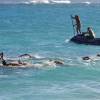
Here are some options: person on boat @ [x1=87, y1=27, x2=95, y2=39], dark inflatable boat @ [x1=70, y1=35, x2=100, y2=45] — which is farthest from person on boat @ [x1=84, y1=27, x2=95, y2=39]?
dark inflatable boat @ [x1=70, y1=35, x2=100, y2=45]

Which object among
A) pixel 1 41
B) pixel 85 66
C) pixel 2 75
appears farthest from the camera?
pixel 1 41

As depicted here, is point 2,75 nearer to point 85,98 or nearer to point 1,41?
point 85,98

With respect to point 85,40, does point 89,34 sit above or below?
above

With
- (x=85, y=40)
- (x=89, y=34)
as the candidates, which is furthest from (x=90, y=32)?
(x=85, y=40)

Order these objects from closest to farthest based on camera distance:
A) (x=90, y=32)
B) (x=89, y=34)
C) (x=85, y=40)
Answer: (x=90, y=32), (x=89, y=34), (x=85, y=40)

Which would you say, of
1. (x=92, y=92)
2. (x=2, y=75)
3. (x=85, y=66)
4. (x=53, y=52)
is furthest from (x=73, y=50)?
(x=92, y=92)

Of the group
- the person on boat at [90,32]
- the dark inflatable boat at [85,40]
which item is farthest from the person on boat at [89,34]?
the dark inflatable boat at [85,40]

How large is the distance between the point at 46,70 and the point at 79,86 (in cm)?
376

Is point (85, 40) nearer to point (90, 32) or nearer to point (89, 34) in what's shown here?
→ point (89, 34)

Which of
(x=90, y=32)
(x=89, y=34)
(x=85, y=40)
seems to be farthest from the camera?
(x=85, y=40)

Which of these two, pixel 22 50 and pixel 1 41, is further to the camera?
pixel 1 41

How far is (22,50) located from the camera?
4269 cm

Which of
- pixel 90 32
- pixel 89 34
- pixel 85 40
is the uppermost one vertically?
pixel 90 32

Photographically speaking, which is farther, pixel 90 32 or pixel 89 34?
pixel 89 34
